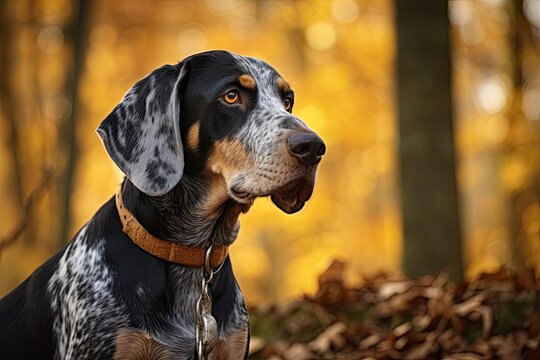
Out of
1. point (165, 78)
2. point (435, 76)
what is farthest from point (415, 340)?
point (435, 76)

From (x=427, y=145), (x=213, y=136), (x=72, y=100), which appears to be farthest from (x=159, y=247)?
(x=72, y=100)

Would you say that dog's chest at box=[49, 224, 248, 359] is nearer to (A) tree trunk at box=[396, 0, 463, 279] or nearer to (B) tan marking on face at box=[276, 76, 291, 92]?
(B) tan marking on face at box=[276, 76, 291, 92]

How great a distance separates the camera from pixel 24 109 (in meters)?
16.1

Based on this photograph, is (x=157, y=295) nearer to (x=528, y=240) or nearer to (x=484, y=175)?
(x=528, y=240)

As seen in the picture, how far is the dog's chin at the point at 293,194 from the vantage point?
3451mm

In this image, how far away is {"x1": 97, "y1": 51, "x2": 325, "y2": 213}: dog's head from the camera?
343 cm

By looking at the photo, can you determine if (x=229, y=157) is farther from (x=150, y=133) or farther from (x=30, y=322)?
(x=30, y=322)

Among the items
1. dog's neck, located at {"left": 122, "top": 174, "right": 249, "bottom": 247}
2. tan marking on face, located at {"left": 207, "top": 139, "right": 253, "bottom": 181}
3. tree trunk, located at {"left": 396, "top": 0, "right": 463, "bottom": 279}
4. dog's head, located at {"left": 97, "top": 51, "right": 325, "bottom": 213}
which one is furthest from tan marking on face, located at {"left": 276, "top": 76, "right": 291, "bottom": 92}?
tree trunk, located at {"left": 396, "top": 0, "right": 463, "bottom": 279}

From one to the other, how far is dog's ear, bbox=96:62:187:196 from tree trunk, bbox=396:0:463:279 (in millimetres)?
3862

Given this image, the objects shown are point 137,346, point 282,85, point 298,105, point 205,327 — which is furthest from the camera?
point 298,105

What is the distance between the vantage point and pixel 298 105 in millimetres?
16688

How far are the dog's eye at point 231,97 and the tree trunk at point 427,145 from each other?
371cm

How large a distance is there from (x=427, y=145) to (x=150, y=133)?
4.06 meters

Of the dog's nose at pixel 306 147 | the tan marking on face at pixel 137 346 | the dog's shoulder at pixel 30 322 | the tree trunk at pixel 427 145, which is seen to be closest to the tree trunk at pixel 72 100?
the tree trunk at pixel 427 145
